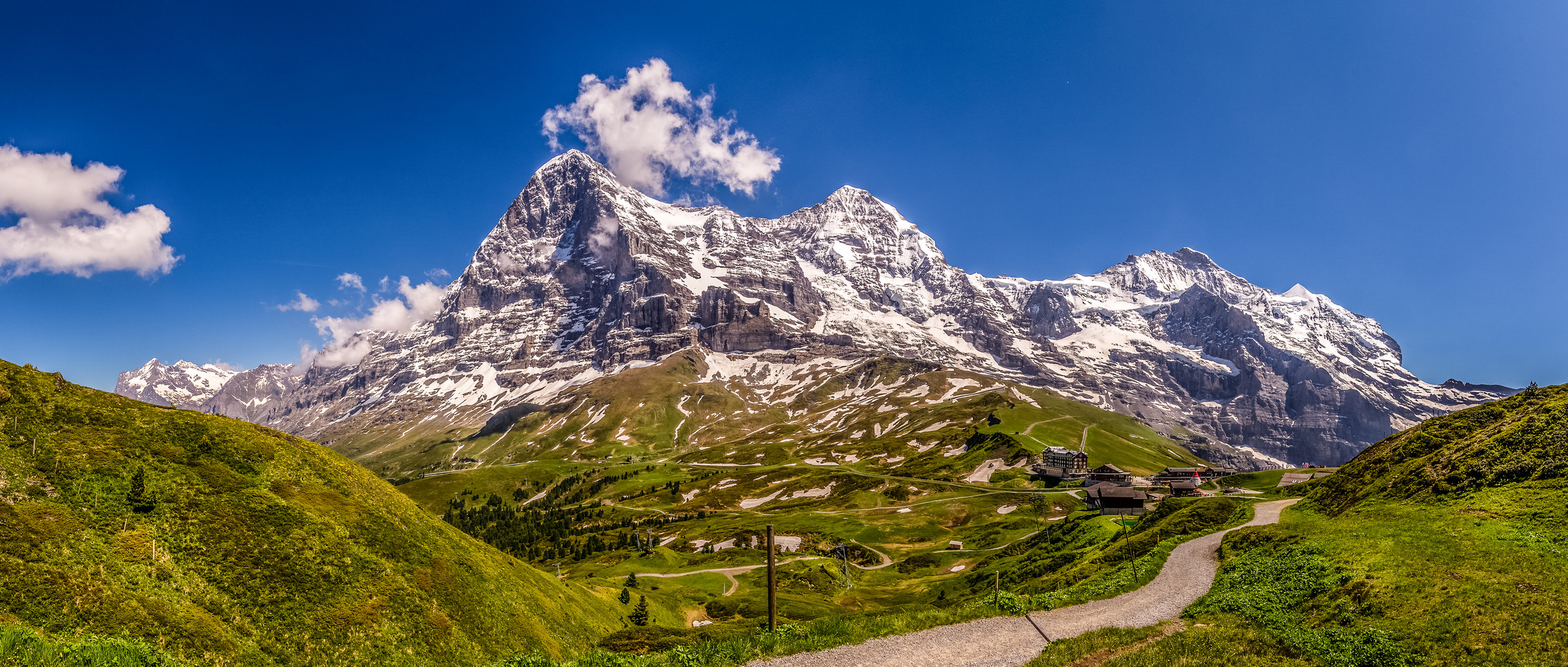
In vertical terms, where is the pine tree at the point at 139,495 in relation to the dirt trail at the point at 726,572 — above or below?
above

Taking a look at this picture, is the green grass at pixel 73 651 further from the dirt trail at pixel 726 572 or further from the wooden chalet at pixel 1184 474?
the wooden chalet at pixel 1184 474

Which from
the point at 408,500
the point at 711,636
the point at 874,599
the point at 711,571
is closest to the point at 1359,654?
the point at 711,636

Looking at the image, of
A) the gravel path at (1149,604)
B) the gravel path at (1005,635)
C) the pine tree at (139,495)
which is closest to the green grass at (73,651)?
the pine tree at (139,495)

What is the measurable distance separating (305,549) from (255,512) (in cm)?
297

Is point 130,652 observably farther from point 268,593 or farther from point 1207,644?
point 1207,644

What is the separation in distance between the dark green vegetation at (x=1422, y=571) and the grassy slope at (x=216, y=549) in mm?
30981

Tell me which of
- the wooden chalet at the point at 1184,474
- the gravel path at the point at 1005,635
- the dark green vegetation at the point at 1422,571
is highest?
the wooden chalet at the point at 1184,474

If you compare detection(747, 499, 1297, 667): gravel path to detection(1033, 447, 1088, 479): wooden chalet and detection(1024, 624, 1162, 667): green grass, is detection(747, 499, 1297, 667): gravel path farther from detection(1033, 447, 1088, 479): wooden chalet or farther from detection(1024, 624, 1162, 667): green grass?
detection(1033, 447, 1088, 479): wooden chalet

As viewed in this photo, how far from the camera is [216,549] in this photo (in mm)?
25031

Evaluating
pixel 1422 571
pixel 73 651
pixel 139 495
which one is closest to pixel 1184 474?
pixel 1422 571

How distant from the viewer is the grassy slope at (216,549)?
2067cm

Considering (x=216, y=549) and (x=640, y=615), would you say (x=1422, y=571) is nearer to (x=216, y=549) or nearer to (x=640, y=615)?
(x=216, y=549)

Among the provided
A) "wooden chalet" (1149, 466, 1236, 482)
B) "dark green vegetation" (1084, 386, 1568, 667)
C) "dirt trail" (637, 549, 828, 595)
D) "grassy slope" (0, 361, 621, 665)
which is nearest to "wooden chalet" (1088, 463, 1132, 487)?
"wooden chalet" (1149, 466, 1236, 482)

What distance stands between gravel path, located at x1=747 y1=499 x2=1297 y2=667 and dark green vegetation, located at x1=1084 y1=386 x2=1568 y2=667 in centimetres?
226
